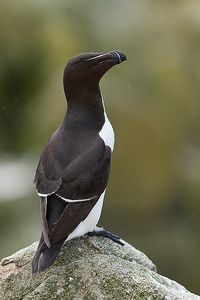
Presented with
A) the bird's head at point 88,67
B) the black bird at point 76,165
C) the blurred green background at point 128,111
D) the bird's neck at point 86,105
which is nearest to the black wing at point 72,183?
the black bird at point 76,165

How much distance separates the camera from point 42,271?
4684 millimetres

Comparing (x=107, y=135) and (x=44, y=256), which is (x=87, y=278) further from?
(x=107, y=135)

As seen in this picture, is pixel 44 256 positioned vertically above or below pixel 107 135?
below

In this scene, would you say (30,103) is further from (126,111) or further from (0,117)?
(126,111)

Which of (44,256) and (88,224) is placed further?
(88,224)

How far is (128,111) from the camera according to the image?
27.6 ft

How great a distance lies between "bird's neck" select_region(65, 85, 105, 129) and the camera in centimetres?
525

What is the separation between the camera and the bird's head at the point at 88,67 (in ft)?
16.6

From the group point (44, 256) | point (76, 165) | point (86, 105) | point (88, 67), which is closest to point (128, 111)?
point (86, 105)

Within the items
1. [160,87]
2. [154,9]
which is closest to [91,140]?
[160,87]

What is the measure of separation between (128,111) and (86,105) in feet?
10.3

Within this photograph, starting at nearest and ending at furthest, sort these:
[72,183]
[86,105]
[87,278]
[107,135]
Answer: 1. [87,278]
2. [72,183]
3. [107,135]
4. [86,105]

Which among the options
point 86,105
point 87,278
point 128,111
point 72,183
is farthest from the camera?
point 128,111

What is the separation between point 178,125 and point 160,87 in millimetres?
453
